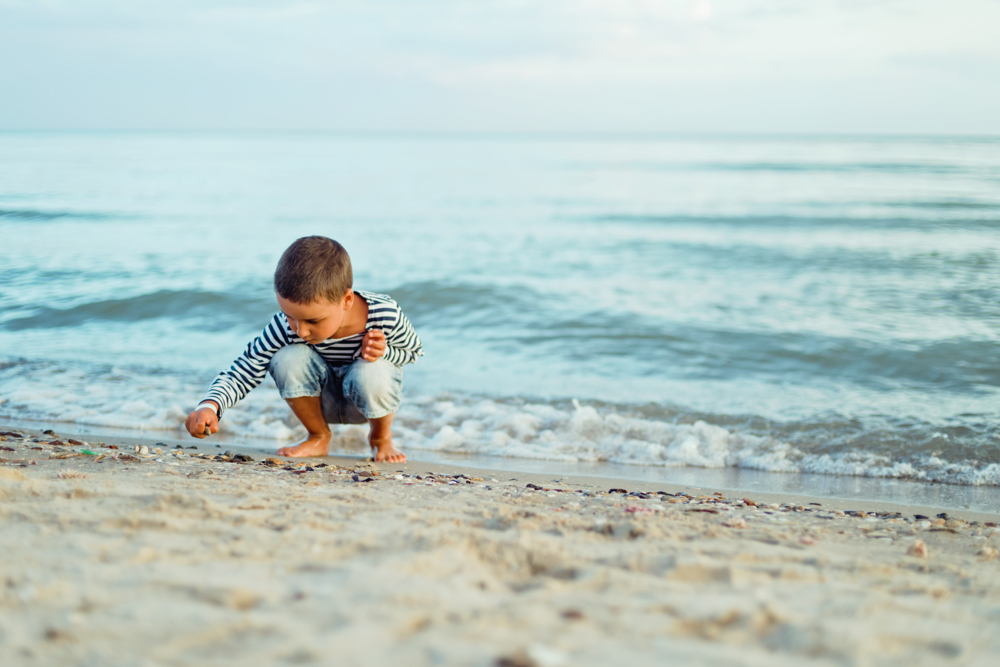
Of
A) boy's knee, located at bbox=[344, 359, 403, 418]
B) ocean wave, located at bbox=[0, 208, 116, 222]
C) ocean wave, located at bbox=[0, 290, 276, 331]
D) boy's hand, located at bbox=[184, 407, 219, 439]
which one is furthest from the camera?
ocean wave, located at bbox=[0, 208, 116, 222]

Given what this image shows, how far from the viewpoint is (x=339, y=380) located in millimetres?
3635

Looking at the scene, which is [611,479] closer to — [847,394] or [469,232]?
[847,394]

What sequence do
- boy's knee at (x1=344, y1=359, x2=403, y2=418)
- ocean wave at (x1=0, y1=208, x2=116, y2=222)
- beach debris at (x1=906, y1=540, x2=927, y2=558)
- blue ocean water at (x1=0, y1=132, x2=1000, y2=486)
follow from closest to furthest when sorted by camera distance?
beach debris at (x1=906, y1=540, x2=927, y2=558) → boy's knee at (x1=344, y1=359, x2=403, y2=418) → blue ocean water at (x1=0, y1=132, x2=1000, y2=486) → ocean wave at (x1=0, y1=208, x2=116, y2=222)

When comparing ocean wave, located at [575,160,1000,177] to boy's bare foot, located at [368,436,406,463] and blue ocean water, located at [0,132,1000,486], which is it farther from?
boy's bare foot, located at [368,436,406,463]

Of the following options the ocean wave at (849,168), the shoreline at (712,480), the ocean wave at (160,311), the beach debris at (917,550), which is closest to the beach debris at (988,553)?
the beach debris at (917,550)

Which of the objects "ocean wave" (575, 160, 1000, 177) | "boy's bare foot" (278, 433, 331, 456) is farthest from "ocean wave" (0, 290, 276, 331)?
"ocean wave" (575, 160, 1000, 177)

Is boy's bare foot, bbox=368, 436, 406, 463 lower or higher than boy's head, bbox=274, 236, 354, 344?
lower

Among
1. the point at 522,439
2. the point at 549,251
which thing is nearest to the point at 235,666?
the point at 522,439

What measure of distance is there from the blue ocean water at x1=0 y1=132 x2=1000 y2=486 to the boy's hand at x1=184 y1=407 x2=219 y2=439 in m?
1.48

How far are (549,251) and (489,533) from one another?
34.2 feet

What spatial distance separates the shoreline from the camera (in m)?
3.53

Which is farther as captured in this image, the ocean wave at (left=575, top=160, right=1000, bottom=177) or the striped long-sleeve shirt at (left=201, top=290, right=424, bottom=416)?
the ocean wave at (left=575, top=160, right=1000, bottom=177)

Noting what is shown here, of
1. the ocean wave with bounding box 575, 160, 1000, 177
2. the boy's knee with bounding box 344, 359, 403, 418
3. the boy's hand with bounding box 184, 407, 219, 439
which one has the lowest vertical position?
the boy's hand with bounding box 184, 407, 219, 439

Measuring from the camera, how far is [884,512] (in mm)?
3238
